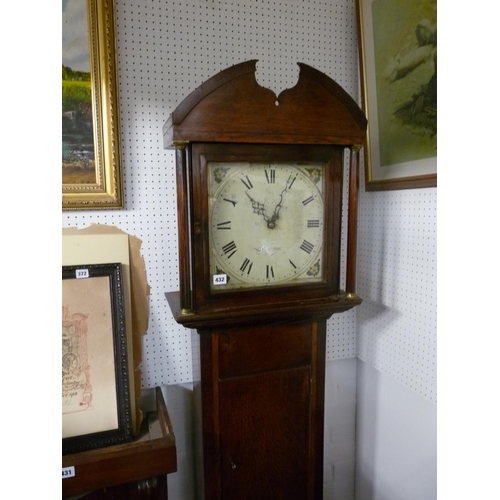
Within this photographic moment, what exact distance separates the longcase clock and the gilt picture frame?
0.23 meters

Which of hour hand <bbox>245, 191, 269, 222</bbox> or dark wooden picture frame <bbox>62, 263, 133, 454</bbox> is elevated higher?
hour hand <bbox>245, 191, 269, 222</bbox>

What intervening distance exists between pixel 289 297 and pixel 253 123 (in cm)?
45

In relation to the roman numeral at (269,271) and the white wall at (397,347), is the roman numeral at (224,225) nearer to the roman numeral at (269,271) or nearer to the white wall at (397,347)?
the roman numeral at (269,271)

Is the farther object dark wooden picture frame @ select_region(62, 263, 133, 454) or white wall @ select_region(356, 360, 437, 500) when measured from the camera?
white wall @ select_region(356, 360, 437, 500)

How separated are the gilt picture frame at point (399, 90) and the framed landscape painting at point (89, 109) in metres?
0.81

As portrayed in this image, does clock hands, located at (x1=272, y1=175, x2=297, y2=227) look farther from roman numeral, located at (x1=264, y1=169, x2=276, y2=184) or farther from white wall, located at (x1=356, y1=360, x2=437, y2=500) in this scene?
white wall, located at (x1=356, y1=360, x2=437, y2=500)

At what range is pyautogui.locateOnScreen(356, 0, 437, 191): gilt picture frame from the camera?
1.12m

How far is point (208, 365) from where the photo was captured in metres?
1.08

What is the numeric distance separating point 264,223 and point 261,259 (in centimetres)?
9

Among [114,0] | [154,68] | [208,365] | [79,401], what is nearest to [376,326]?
[208,365]

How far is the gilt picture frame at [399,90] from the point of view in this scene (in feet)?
3.66

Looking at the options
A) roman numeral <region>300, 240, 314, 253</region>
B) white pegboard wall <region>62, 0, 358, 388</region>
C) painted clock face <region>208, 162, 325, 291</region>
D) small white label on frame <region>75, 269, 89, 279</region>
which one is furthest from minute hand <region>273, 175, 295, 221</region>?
small white label on frame <region>75, 269, 89, 279</region>

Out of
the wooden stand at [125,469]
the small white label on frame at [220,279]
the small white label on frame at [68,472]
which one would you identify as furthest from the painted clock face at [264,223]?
the small white label on frame at [68,472]
